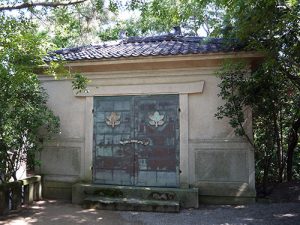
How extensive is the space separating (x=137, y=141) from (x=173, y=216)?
2.11 m

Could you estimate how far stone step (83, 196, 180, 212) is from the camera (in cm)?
662

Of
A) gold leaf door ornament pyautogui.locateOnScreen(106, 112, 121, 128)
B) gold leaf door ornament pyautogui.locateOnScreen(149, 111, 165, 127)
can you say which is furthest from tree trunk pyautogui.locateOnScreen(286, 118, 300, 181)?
gold leaf door ornament pyautogui.locateOnScreen(106, 112, 121, 128)

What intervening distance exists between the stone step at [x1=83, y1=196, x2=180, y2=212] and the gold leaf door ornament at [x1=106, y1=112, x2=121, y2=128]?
6.17 ft

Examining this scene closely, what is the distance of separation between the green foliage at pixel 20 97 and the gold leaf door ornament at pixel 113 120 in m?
1.31

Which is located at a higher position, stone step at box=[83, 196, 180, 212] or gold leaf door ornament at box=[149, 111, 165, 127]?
gold leaf door ornament at box=[149, 111, 165, 127]

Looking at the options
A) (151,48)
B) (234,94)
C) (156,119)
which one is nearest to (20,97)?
(156,119)

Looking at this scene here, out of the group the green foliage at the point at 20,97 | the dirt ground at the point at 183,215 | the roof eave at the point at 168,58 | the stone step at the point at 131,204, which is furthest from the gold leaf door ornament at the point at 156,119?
the green foliage at the point at 20,97

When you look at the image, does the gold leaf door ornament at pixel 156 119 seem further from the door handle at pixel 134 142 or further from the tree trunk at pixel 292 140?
the tree trunk at pixel 292 140

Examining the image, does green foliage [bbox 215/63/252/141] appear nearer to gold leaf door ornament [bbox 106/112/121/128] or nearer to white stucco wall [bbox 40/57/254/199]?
white stucco wall [bbox 40/57/254/199]

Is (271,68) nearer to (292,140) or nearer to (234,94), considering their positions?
(234,94)

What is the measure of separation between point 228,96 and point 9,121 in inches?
190

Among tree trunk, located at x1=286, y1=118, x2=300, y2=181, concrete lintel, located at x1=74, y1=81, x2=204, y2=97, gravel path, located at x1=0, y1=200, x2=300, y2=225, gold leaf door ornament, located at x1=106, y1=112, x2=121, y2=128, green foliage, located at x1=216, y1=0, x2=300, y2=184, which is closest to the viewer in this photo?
green foliage, located at x1=216, y1=0, x2=300, y2=184

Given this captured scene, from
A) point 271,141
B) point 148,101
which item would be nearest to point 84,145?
point 148,101

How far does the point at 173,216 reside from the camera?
6.32m
